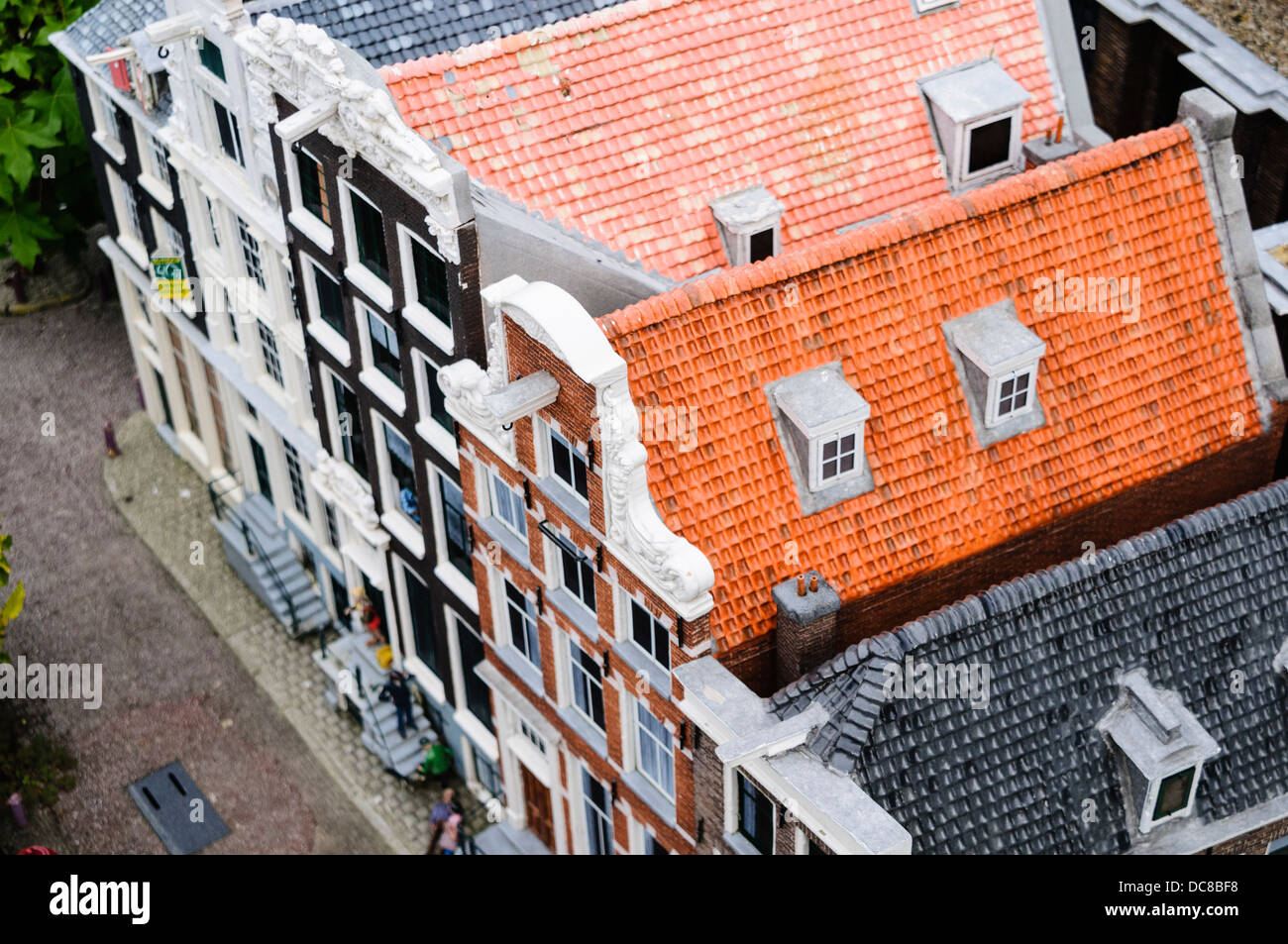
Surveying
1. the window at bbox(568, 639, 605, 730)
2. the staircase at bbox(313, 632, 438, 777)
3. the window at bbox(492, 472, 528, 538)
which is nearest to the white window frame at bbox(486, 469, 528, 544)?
the window at bbox(492, 472, 528, 538)

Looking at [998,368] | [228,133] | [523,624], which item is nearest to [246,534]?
[228,133]

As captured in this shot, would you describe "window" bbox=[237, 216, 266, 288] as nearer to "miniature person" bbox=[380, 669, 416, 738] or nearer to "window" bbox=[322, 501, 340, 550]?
"window" bbox=[322, 501, 340, 550]

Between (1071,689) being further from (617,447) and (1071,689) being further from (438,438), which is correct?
(438,438)

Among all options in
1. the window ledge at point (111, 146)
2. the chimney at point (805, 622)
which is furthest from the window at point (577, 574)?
the window ledge at point (111, 146)

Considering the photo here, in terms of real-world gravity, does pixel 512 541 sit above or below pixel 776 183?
below

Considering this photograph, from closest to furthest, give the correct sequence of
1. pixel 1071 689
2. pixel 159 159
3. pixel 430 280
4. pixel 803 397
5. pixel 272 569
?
pixel 1071 689
pixel 803 397
pixel 430 280
pixel 159 159
pixel 272 569

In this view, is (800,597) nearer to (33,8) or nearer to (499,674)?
(499,674)

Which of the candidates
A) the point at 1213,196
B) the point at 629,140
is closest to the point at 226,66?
the point at 629,140
